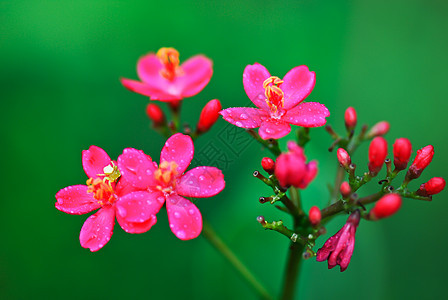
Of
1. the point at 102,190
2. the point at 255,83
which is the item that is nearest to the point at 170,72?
the point at 255,83

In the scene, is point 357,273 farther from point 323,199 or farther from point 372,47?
point 372,47

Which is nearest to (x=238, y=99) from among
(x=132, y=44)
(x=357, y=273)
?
(x=132, y=44)

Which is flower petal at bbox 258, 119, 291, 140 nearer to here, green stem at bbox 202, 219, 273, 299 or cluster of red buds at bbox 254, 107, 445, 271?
cluster of red buds at bbox 254, 107, 445, 271

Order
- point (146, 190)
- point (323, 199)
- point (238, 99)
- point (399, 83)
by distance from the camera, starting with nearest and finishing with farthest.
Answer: point (146, 190), point (323, 199), point (238, 99), point (399, 83)

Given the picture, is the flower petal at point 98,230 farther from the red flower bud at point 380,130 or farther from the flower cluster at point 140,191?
the red flower bud at point 380,130

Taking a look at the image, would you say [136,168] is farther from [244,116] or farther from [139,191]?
[244,116]

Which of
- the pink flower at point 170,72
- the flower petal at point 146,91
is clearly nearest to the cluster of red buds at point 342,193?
the flower petal at point 146,91
